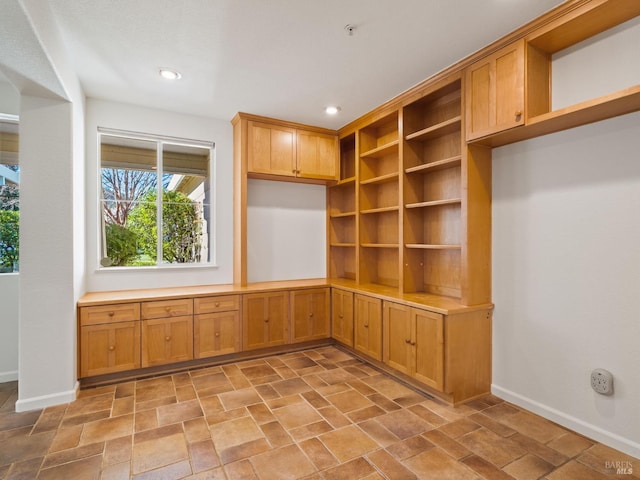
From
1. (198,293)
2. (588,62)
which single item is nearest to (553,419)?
(588,62)

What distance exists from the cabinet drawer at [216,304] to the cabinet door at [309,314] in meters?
0.67

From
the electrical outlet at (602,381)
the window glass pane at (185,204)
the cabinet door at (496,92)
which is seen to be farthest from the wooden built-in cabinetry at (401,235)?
the electrical outlet at (602,381)

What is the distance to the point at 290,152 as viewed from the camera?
13.6 feet

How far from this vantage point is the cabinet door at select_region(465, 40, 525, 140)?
7.77 feet

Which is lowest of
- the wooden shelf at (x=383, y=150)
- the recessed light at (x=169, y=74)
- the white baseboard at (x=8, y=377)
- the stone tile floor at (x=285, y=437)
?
the stone tile floor at (x=285, y=437)

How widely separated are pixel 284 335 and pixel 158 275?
5.13 feet

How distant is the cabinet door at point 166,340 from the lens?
10.7 feet

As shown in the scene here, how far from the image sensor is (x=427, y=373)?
2.83 meters

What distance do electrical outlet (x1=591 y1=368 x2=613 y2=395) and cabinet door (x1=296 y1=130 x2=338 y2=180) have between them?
10.4ft

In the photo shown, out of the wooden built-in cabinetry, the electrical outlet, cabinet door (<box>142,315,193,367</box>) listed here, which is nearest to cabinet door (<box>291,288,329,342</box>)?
the wooden built-in cabinetry

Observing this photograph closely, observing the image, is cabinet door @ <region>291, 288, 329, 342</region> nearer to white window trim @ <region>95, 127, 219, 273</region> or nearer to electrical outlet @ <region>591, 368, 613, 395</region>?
white window trim @ <region>95, 127, 219, 273</region>

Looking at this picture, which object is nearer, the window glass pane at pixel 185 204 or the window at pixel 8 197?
the window at pixel 8 197

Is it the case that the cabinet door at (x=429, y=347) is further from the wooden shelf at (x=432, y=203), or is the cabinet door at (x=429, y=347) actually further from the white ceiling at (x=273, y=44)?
the white ceiling at (x=273, y=44)

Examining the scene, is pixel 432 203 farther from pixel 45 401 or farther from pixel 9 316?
pixel 9 316
